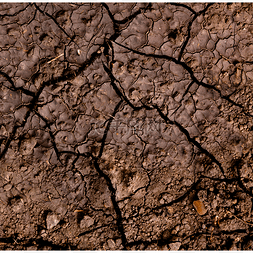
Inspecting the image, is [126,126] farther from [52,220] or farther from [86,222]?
[52,220]

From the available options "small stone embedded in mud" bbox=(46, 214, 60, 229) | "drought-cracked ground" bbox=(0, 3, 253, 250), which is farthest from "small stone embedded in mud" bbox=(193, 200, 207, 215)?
"small stone embedded in mud" bbox=(46, 214, 60, 229)

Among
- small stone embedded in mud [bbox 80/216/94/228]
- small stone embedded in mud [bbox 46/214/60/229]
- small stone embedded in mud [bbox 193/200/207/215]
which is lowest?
small stone embedded in mud [bbox 193/200/207/215]

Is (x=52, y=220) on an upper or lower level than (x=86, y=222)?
upper

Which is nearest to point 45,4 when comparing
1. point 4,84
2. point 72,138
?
point 4,84

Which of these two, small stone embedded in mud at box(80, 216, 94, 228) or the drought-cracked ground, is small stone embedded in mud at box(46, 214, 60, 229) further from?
small stone embedded in mud at box(80, 216, 94, 228)

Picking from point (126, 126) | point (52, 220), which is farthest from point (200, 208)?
point (52, 220)

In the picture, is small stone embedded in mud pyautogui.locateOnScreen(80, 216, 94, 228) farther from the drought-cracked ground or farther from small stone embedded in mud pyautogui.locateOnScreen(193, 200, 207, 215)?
small stone embedded in mud pyautogui.locateOnScreen(193, 200, 207, 215)

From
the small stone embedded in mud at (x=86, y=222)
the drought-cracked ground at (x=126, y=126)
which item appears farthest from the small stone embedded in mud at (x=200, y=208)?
the small stone embedded in mud at (x=86, y=222)

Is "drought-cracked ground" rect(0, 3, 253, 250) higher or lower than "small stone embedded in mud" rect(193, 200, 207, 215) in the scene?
higher
